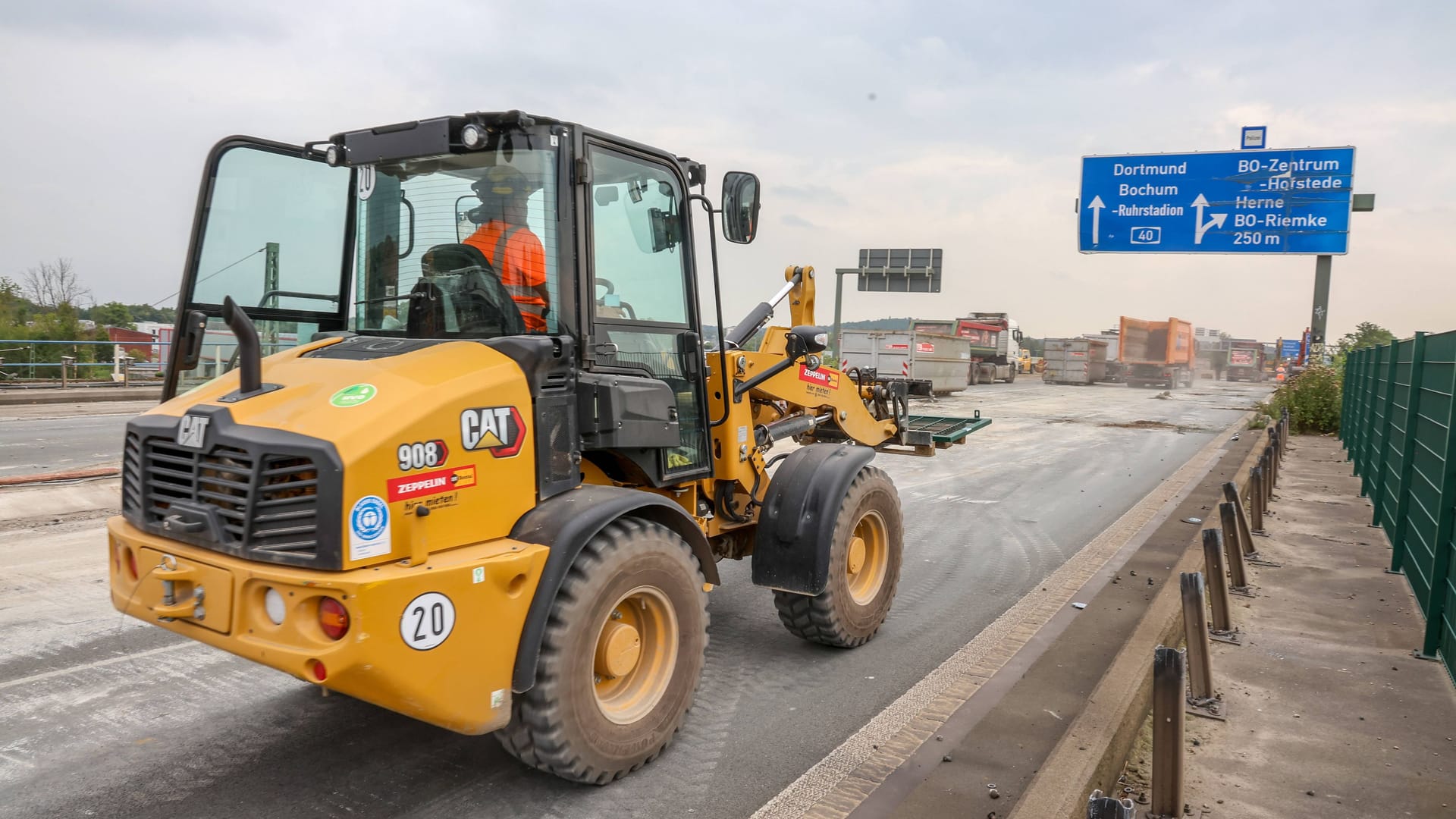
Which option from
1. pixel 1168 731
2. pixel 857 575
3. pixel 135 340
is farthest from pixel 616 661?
pixel 135 340

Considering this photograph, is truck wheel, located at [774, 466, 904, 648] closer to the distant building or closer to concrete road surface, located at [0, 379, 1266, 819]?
concrete road surface, located at [0, 379, 1266, 819]

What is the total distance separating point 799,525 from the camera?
199 inches

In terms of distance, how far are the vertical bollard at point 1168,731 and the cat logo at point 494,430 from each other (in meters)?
2.42

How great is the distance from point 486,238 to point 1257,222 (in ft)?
62.4

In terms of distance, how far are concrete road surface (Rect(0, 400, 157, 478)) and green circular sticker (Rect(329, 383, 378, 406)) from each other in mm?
6890

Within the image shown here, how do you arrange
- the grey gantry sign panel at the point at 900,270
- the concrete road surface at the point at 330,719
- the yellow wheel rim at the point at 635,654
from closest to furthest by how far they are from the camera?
the concrete road surface at the point at 330,719 < the yellow wheel rim at the point at 635,654 < the grey gantry sign panel at the point at 900,270

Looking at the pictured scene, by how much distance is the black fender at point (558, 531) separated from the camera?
3.33 meters

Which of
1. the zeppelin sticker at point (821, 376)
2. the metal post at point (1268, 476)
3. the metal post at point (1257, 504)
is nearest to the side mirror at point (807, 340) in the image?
the zeppelin sticker at point (821, 376)

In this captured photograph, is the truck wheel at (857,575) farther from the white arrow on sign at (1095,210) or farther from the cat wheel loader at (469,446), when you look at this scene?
the white arrow on sign at (1095,210)

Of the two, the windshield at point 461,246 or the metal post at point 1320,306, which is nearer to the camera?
the windshield at point 461,246

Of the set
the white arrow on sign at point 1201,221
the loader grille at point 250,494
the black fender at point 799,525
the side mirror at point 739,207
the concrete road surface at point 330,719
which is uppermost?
the white arrow on sign at point 1201,221

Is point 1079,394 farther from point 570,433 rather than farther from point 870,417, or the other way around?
point 570,433

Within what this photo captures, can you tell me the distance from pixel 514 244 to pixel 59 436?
44.0 feet

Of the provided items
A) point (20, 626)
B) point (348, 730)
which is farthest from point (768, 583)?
point (20, 626)
